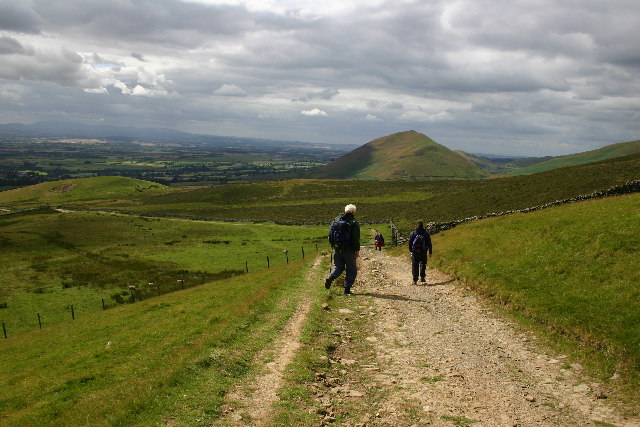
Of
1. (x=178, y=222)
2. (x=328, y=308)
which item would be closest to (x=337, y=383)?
(x=328, y=308)

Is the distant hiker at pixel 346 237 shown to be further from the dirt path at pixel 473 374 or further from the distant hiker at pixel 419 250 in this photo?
the distant hiker at pixel 419 250

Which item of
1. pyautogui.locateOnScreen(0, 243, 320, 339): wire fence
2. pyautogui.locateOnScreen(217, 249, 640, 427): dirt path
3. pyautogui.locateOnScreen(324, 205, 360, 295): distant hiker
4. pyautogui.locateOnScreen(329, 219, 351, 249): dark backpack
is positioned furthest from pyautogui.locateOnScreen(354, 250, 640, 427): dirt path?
pyautogui.locateOnScreen(0, 243, 320, 339): wire fence

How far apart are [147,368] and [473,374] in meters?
8.26

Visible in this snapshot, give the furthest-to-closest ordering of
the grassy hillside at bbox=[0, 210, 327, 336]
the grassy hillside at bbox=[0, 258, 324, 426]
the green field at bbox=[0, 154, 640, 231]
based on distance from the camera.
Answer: the green field at bbox=[0, 154, 640, 231] → the grassy hillside at bbox=[0, 210, 327, 336] → the grassy hillside at bbox=[0, 258, 324, 426]

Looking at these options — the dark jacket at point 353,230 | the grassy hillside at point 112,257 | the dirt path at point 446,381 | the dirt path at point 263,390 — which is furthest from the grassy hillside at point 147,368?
the grassy hillside at point 112,257

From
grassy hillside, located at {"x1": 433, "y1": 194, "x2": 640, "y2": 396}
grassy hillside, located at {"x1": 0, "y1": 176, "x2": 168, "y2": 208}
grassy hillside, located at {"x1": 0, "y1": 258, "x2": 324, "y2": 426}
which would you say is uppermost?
grassy hillside, located at {"x1": 433, "y1": 194, "x2": 640, "y2": 396}

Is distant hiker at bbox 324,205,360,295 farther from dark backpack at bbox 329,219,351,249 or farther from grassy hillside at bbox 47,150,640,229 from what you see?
grassy hillside at bbox 47,150,640,229

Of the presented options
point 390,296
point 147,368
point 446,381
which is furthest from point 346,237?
point 147,368

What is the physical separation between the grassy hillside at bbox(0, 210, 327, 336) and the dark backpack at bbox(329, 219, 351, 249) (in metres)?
26.2

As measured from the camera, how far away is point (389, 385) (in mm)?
8961

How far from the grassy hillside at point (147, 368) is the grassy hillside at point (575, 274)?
8.00 m

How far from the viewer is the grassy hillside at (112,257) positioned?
37750 millimetres

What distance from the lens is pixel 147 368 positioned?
434 inches

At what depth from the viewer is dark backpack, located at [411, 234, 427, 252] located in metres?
20.0
